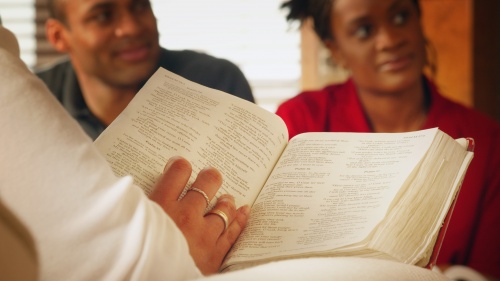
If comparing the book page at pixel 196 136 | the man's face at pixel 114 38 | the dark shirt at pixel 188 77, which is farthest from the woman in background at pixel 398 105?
the book page at pixel 196 136

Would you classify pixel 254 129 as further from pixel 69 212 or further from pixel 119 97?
pixel 119 97

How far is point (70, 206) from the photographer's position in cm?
43

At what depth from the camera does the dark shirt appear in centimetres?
97

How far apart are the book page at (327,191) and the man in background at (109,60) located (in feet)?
0.89

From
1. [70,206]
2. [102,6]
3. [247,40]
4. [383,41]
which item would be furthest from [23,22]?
[70,206]

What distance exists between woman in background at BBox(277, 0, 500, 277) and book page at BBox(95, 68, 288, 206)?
498 mm

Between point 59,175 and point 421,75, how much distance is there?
109 cm

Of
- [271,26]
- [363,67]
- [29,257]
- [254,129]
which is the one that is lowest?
[271,26]

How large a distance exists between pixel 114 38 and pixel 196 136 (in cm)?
58

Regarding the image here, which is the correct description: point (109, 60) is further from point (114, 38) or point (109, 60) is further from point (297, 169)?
point (297, 169)

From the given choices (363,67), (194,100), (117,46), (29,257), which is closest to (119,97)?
(117,46)

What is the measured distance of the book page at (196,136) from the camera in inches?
27.0

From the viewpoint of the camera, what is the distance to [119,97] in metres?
1.15

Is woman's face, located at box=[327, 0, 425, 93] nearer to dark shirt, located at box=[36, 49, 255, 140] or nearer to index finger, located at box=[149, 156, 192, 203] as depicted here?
dark shirt, located at box=[36, 49, 255, 140]
